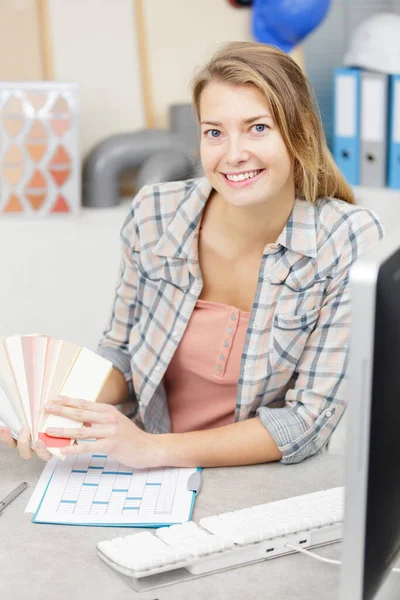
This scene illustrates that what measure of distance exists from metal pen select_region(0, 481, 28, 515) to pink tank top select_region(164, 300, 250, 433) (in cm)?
42

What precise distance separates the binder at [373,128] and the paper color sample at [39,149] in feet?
2.74

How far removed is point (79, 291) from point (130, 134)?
0.49 meters

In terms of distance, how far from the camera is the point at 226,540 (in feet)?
3.67

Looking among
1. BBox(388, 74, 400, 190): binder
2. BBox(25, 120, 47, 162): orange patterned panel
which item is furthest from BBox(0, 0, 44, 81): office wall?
BBox(388, 74, 400, 190): binder

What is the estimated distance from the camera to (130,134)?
8.87ft

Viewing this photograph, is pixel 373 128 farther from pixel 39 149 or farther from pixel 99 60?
pixel 39 149

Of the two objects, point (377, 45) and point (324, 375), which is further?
point (377, 45)

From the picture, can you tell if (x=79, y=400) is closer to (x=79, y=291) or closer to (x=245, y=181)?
(x=245, y=181)

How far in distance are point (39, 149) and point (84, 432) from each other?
1.50 m

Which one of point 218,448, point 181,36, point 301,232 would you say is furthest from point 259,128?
point 181,36

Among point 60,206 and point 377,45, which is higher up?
point 377,45

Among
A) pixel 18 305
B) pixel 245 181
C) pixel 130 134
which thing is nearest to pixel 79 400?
pixel 245 181

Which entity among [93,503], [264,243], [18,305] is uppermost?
[264,243]

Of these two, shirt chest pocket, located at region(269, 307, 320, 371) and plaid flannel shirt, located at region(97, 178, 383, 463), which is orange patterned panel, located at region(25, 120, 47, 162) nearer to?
plaid flannel shirt, located at region(97, 178, 383, 463)
